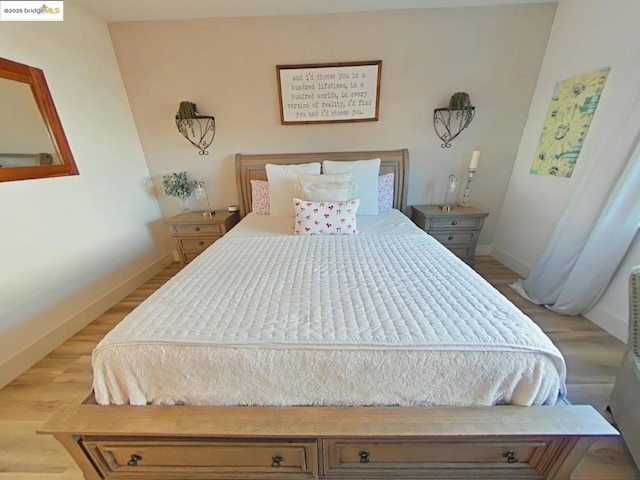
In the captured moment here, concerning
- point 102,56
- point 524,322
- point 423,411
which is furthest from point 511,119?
point 102,56

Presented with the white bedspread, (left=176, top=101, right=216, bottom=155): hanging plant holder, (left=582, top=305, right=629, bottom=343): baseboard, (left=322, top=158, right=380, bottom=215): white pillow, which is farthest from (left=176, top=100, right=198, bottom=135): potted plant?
(left=582, top=305, right=629, bottom=343): baseboard

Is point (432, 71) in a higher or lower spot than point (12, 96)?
higher

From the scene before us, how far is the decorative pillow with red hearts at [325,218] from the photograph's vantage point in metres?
1.89

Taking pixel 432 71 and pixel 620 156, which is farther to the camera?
pixel 432 71

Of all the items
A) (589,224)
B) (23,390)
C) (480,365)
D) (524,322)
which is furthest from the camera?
(589,224)

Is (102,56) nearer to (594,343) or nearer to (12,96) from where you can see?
(12,96)

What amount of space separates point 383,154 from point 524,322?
2.00 meters

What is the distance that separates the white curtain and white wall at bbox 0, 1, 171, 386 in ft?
12.1

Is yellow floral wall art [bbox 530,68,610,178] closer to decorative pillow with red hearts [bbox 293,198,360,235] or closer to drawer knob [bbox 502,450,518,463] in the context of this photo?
decorative pillow with red hearts [bbox 293,198,360,235]

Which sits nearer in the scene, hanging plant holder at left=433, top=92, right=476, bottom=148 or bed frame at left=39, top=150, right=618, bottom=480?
bed frame at left=39, top=150, right=618, bottom=480

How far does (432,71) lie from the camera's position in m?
2.33

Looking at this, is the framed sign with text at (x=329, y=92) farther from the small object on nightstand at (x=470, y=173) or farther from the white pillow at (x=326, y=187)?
the small object on nightstand at (x=470, y=173)

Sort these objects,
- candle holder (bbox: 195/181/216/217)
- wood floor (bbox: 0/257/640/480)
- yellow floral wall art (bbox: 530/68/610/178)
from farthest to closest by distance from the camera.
Result: 1. candle holder (bbox: 195/181/216/217)
2. yellow floral wall art (bbox: 530/68/610/178)
3. wood floor (bbox: 0/257/640/480)

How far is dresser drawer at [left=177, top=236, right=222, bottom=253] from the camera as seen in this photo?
8.27ft
